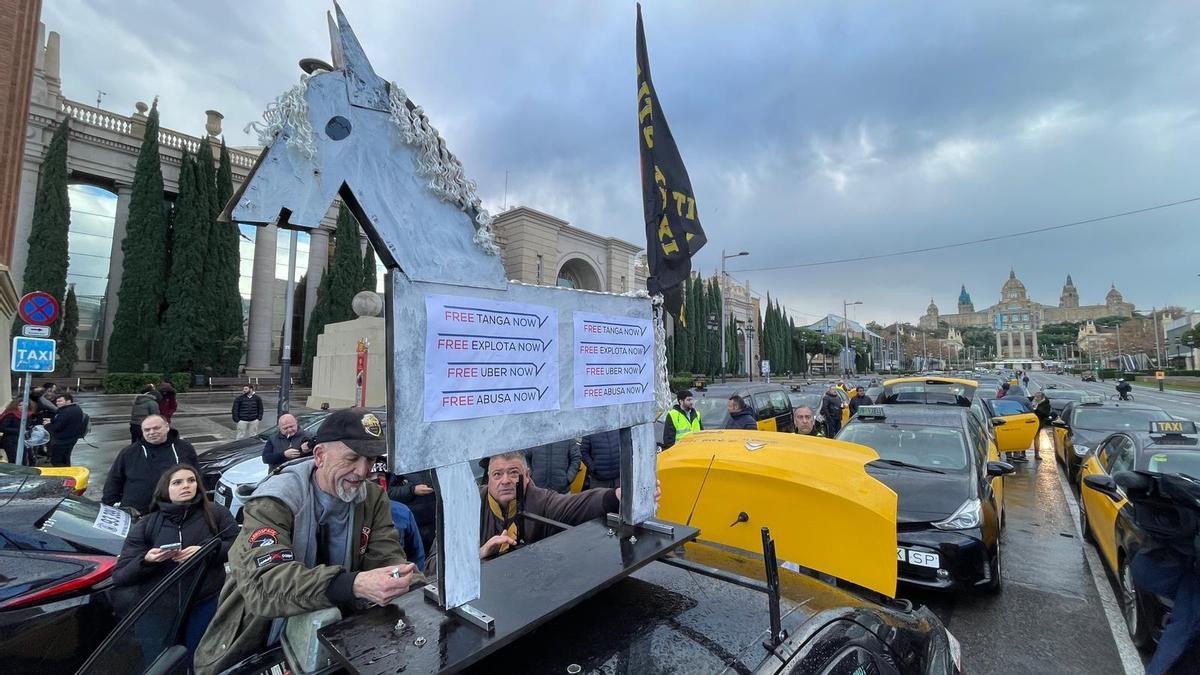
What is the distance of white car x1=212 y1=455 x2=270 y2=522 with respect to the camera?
5.90 meters

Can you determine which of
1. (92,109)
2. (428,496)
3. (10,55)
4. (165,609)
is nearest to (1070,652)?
(428,496)

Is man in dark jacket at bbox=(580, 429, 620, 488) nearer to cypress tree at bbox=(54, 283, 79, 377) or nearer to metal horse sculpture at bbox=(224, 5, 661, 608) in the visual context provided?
metal horse sculpture at bbox=(224, 5, 661, 608)

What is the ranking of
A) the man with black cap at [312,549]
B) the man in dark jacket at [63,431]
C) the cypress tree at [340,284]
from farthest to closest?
the cypress tree at [340,284]
the man in dark jacket at [63,431]
the man with black cap at [312,549]

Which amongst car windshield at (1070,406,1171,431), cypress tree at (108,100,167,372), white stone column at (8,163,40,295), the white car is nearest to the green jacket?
the white car

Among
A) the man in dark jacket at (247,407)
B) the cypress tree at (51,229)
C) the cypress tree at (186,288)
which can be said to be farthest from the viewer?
the cypress tree at (186,288)

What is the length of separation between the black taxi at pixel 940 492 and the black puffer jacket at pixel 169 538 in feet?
14.8

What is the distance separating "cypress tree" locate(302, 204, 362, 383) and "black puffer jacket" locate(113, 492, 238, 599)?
28512 mm

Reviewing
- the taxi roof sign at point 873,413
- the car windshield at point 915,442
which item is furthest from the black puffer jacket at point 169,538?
the taxi roof sign at point 873,413

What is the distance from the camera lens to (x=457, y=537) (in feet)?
5.03

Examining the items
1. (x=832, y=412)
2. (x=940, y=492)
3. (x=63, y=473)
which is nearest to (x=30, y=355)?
(x=63, y=473)

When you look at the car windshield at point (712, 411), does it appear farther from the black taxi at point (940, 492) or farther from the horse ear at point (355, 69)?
the horse ear at point (355, 69)

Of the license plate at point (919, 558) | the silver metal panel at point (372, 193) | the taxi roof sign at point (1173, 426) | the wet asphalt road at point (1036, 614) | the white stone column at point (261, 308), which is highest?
the white stone column at point (261, 308)

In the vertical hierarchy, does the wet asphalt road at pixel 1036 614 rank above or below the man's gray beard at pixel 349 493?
below

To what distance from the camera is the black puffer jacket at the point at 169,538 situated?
303 cm
